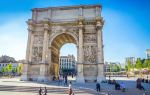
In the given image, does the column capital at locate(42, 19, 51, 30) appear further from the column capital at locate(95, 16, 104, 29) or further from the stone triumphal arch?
the column capital at locate(95, 16, 104, 29)

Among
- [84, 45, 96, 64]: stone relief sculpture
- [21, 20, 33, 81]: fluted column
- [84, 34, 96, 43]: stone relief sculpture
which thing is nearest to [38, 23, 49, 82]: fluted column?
[21, 20, 33, 81]: fluted column

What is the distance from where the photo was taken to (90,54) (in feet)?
73.5

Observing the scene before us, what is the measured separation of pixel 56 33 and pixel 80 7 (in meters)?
5.64

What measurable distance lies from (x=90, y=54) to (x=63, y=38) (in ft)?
20.0

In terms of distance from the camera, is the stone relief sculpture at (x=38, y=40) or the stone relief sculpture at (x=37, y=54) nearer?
the stone relief sculpture at (x=37, y=54)

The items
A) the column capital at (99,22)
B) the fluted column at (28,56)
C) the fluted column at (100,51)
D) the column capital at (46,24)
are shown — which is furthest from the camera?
the column capital at (46,24)

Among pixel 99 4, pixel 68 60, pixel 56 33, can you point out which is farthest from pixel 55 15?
pixel 68 60

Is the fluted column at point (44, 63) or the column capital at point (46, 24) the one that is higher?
the column capital at point (46, 24)

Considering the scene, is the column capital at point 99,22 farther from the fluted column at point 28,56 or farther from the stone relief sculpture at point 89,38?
the fluted column at point 28,56

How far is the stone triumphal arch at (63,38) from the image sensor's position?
21.8 m

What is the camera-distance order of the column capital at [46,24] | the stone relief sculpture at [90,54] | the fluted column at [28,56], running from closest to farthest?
the stone relief sculpture at [90,54], the fluted column at [28,56], the column capital at [46,24]

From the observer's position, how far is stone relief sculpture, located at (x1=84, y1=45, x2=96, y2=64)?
22.1m

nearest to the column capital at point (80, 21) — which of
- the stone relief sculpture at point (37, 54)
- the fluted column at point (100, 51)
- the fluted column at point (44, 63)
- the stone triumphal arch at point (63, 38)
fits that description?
the stone triumphal arch at point (63, 38)

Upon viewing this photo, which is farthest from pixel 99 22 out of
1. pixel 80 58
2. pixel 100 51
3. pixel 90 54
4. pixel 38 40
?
pixel 38 40
